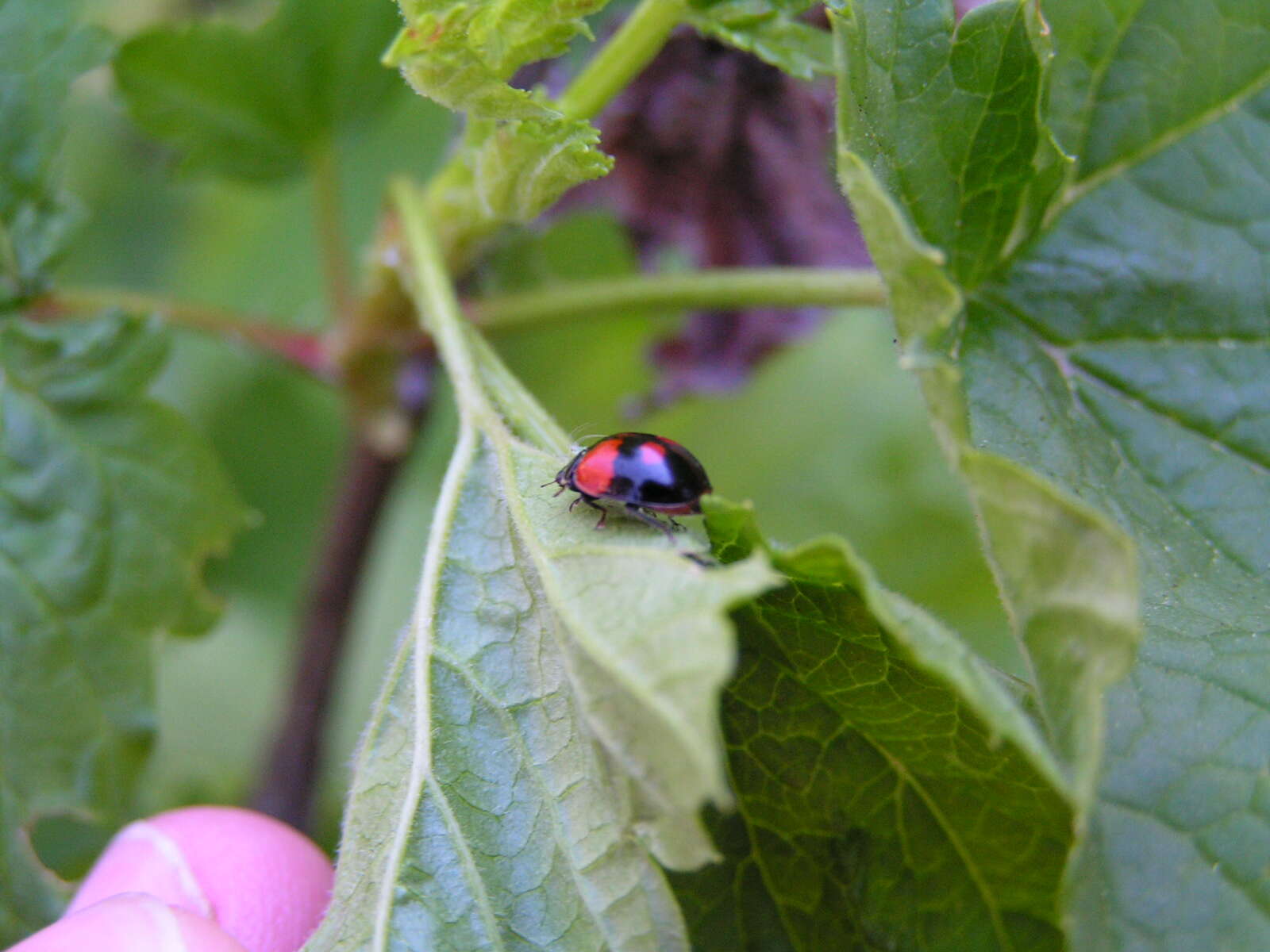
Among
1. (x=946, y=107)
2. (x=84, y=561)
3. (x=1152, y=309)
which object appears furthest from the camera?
(x=84, y=561)

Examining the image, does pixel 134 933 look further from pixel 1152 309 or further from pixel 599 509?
pixel 1152 309

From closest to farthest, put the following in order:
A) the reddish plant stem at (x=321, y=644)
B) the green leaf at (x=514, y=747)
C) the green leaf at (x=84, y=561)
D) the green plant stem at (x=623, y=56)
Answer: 1. the green leaf at (x=514, y=747)
2. the green plant stem at (x=623, y=56)
3. the green leaf at (x=84, y=561)
4. the reddish plant stem at (x=321, y=644)

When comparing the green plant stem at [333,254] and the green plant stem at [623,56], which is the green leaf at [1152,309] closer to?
the green plant stem at [623,56]

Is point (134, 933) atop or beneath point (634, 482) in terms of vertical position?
beneath

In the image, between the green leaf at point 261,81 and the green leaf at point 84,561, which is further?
the green leaf at point 261,81

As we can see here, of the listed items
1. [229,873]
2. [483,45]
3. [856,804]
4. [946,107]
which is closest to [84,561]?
[229,873]

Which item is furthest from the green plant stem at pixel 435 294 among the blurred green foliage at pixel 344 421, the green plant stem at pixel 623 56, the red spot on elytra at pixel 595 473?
the blurred green foliage at pixel 344 421

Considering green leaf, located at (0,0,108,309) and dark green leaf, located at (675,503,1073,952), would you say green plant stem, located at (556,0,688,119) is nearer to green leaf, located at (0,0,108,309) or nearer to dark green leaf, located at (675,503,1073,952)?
dark green leaf, located at (675,503,1073,952)
